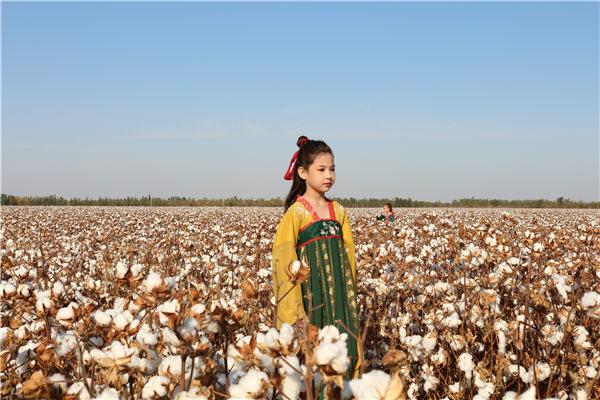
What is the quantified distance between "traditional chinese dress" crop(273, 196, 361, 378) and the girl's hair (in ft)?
0.94

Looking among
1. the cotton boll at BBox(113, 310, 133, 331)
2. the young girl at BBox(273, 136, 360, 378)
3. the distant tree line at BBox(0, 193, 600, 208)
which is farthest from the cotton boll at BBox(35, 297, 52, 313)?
the distant tree line at BBox(0, 193, 600, 208)

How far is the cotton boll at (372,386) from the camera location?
0.97 meters

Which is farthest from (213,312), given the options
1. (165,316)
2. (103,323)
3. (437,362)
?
(437,362)

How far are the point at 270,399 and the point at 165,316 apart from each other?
380 mm

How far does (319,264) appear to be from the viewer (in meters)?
3.24

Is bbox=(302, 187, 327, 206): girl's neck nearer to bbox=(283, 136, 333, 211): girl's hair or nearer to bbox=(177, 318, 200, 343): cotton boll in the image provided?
bbox=(283, 136, 333, 211): girl's hair

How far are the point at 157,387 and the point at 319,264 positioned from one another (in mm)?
2005

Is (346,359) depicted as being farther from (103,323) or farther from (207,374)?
(103,323)

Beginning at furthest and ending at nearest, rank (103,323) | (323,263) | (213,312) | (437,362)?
(323,263)
(437,362)
(103,323)
(213,312)

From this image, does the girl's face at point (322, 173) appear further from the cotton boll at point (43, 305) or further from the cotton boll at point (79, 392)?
the cotton boll at point (79, 392)

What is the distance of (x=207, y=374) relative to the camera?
4.33ft

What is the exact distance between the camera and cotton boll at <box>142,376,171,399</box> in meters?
1.32

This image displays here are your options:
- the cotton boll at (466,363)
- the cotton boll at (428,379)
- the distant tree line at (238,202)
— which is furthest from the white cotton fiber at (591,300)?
the distant tree line at (238,202)

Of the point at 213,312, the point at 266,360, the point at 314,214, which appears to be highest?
the point at 314,214
